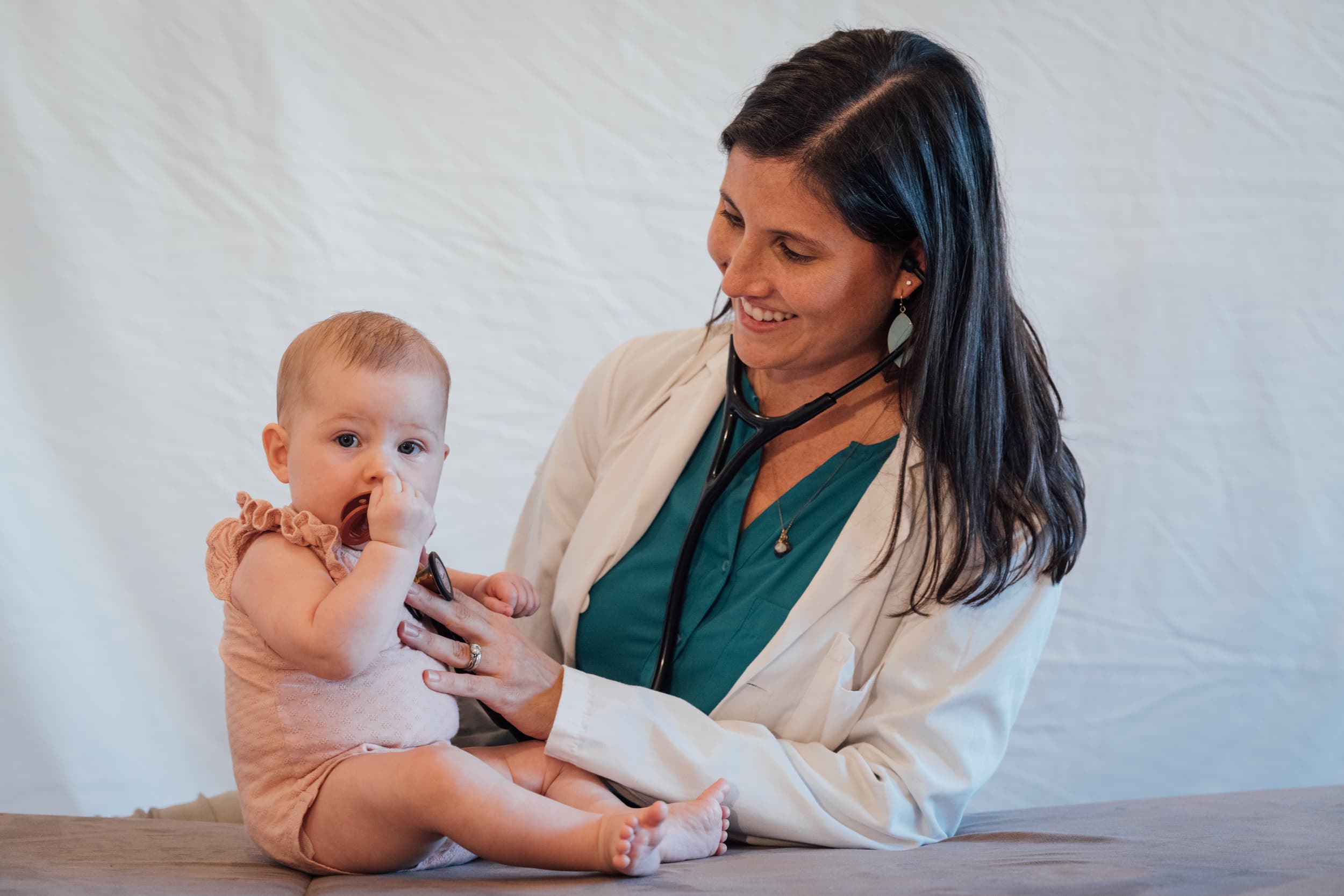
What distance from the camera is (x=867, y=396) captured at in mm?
1691

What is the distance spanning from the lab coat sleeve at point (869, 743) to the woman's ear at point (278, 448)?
16.8 inches

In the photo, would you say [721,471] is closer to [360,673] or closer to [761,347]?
[761,347]

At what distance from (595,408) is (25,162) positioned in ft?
3.61

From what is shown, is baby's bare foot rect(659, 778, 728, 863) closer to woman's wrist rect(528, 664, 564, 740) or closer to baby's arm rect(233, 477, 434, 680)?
woman's wrist rect(528, 664, 564, 740)

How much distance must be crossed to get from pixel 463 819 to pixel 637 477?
2.12 feet

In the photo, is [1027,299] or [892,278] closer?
[892,278]

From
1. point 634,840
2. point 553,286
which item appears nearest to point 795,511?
point 634,840

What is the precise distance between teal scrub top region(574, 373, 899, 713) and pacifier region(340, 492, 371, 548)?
45cm

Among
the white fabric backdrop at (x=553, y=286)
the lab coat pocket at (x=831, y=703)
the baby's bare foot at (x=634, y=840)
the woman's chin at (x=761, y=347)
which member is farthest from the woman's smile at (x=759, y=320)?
the white fabric backdrop at (x=553, y=286)

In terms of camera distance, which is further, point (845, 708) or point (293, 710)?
point (845, 708)

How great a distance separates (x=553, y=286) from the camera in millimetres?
2441

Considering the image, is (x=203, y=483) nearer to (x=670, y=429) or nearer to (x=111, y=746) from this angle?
(x=111, y=746)

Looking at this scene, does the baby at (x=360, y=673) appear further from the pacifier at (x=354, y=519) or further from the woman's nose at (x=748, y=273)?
the woman's nose at (x=748, y=273)

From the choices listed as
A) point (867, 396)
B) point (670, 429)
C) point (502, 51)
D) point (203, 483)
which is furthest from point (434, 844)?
point (502, 51)
